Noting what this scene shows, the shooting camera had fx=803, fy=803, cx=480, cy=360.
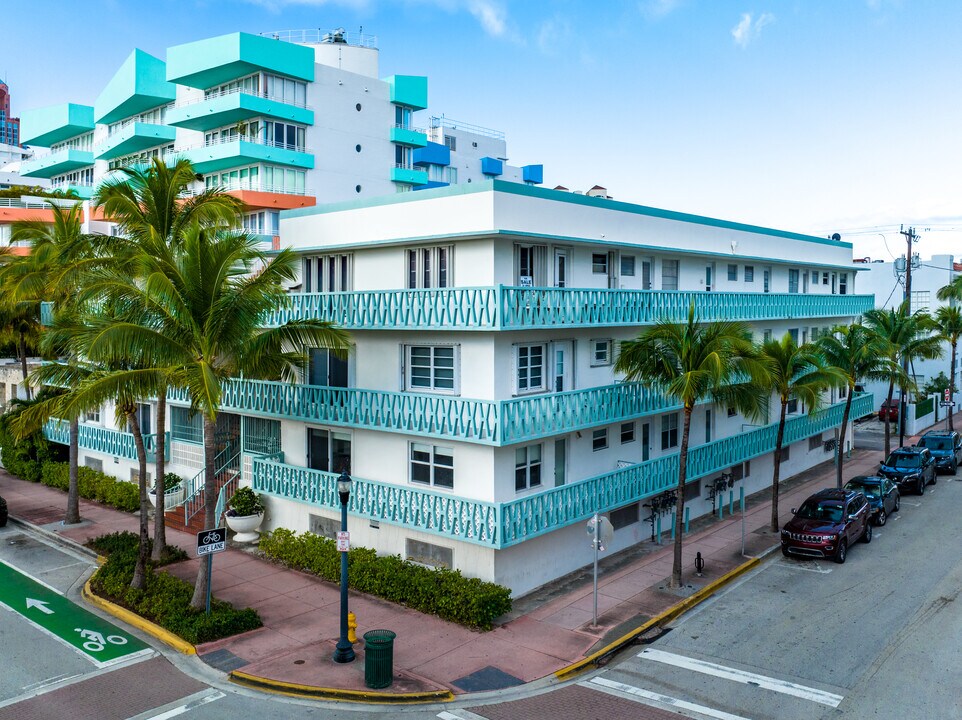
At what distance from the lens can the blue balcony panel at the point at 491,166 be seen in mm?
70500

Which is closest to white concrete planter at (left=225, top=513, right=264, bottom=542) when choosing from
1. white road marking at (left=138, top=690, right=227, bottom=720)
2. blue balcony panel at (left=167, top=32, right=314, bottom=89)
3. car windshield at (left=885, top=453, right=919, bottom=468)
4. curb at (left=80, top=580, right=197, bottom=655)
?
curb at (left=80, top=580, right=197, bottom=655)

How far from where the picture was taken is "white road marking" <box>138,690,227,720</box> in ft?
45.8

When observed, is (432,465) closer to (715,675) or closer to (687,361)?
(687,361)

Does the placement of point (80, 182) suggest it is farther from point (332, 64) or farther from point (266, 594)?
point (266, 594)

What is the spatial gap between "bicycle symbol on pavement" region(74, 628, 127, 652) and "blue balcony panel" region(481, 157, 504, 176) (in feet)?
190

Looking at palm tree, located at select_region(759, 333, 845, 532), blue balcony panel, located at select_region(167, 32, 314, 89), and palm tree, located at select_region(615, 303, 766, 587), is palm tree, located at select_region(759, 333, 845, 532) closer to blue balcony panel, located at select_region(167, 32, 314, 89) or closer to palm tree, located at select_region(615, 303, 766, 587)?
palm tree, located at select_region(615, 303, 766, 587)

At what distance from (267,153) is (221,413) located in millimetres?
15248

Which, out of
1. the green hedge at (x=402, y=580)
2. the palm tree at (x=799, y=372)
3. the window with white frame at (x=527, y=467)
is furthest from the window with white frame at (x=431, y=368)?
the palm tree at (x=799, y=372)

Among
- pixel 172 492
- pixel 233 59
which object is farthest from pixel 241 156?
pixel 172 492

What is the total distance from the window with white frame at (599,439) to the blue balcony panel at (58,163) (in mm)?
45764

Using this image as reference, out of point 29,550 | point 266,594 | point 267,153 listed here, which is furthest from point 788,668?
point 267,153

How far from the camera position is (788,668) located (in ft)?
51.7

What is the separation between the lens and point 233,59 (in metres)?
36.1

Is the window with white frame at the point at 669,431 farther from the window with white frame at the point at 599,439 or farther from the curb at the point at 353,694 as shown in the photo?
the curb at the point at 353,694
